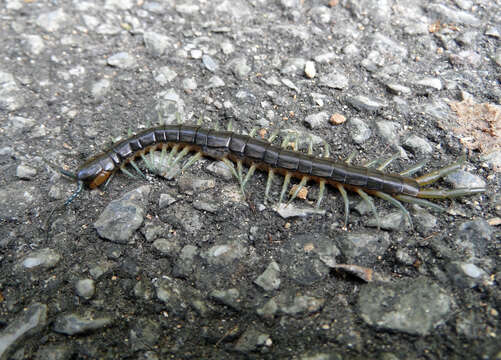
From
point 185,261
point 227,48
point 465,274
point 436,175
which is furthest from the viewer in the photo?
point 227,48

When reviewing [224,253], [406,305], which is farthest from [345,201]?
[224,253]

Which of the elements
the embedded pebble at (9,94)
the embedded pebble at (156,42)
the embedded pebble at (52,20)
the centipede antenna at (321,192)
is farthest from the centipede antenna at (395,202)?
the embedded pebble at (52,20)

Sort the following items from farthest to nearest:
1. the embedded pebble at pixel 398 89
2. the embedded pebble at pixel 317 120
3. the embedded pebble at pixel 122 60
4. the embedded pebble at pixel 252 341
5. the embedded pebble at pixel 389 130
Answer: the embedded pebble at pixel 122 60
the embedded pebble at pixel 398 89
the embedded pebble at pixel 317 120
the embedded pebble at pixel 389 130
the embedded pebble at pixel 252 341

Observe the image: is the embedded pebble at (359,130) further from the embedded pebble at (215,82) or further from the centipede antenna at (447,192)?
the embedded pebble at (215,82)

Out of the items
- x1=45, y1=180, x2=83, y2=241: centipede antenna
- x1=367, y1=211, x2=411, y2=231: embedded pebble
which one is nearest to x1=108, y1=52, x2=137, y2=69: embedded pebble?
x1=45, y1=180, x2=83, y2=241: centipede antenna

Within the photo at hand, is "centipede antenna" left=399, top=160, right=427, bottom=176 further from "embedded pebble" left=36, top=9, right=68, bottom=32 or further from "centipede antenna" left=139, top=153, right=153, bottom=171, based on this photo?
"embedded pebble" left=36, top=9, right=68, bottom=32

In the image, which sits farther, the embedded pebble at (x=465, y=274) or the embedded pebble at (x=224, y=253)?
the embedded pebble at (x=224, y=253)

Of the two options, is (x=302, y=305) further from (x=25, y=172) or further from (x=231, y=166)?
(x=25, y=172)
